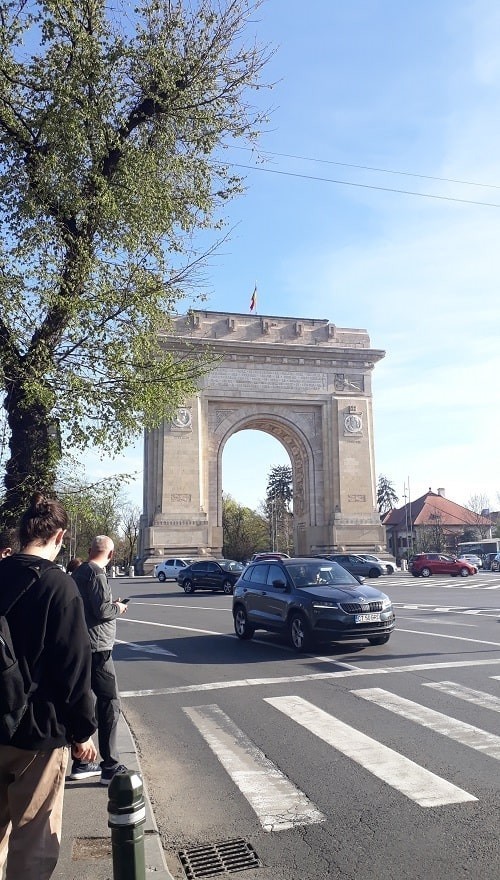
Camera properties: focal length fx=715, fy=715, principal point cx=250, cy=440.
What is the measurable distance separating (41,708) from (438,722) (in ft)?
16.7

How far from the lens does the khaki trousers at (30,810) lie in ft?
9.98

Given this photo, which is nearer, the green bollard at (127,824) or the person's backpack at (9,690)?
the green bollard at (127,824)

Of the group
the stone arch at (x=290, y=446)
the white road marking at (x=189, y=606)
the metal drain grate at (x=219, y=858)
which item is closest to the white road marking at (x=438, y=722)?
the metal drain grate at (x=219, y=858)

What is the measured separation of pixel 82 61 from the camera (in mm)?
7340

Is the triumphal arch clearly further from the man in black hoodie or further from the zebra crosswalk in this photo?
the man in black hoodie

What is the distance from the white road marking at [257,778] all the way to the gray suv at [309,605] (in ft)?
13.0

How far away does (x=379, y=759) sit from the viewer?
5.93 meters

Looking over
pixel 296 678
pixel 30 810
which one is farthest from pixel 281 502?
pixel 30 810

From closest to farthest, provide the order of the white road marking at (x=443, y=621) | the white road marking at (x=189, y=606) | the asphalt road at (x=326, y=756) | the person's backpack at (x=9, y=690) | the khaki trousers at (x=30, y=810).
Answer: the person's backpack at (x=9, y=690), the khaki trousers at (x=30, y=810), the asphalt road at (x=326, y=756), the white road marking at (x=443, y=621), the white road marking at (x=189, y=606)

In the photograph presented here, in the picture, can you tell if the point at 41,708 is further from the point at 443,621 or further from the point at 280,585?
the point at 443,621

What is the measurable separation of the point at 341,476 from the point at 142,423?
137 feet

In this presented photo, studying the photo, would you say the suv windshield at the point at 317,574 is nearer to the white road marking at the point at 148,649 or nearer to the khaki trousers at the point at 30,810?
the white road marking at the point at 148,649

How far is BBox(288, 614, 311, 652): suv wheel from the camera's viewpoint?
1163 cm

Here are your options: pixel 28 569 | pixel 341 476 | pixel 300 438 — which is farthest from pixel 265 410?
pixel 28 569
